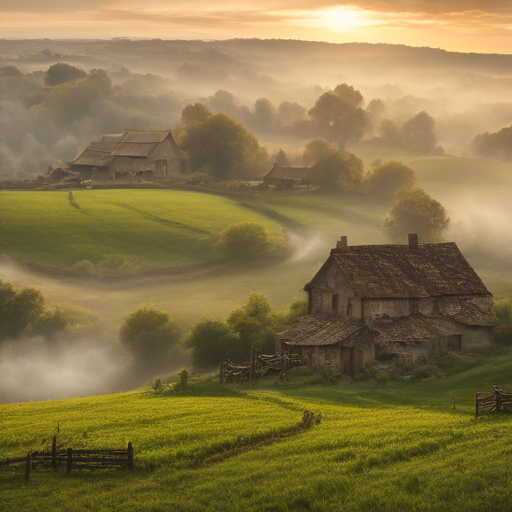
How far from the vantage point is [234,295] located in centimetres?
7275

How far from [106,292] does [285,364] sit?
1137 inches

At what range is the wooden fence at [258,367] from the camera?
48.3m

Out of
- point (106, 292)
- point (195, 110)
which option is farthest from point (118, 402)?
point (195, 110)

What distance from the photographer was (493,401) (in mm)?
30625

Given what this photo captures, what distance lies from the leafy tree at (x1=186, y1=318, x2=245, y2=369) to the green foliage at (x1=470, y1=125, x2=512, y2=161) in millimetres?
133552

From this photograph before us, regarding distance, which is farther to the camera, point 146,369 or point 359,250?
point 146,369

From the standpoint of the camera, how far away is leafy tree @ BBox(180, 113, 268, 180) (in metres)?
126

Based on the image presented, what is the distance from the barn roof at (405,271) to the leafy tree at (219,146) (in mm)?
72495

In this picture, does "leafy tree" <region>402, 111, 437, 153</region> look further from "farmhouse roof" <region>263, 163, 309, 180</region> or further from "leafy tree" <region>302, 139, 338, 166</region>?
"farmhouse roof" <region>263, 163, 309, 180</region>

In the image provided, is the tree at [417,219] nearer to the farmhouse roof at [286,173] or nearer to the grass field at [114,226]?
the grass field at [114,226]

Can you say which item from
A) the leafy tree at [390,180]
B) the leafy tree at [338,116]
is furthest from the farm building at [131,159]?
the leafy tree at [338,116]

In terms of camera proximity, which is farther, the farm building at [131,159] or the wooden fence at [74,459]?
the farm building at [131,159]

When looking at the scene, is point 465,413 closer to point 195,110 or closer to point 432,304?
point 432,304

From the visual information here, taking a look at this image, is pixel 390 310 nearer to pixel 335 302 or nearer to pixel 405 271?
pixel 405 271
